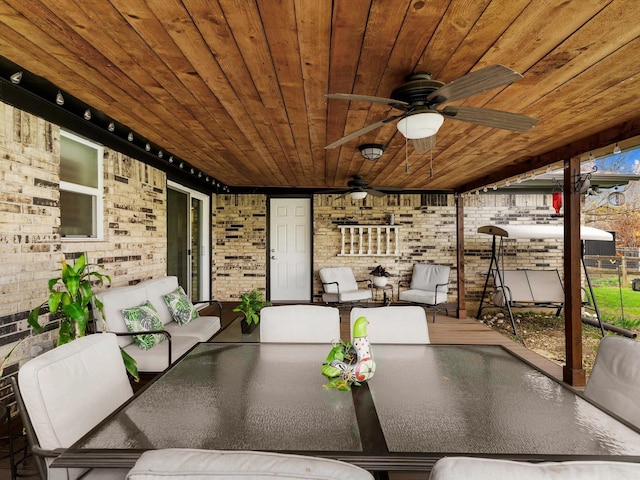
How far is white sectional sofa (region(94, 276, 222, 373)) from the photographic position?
2863 millimetres

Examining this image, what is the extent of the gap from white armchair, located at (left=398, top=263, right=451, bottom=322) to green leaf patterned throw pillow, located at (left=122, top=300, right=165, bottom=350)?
4229 millimetres

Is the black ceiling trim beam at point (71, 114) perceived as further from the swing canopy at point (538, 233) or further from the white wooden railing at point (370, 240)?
the swing canopy at point (538, 233)

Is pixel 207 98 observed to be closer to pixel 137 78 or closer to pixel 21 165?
pixel 137 78

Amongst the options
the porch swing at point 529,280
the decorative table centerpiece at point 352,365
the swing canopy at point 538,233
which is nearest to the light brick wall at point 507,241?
the porch swing at point 529,280

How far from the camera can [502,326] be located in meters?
5.78

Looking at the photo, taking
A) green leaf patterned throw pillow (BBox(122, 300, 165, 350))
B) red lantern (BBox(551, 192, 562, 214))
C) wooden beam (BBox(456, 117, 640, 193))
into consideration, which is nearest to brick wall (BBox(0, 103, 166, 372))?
green leaf patterned throw pillow (BBox(122, 300, 165, 350))

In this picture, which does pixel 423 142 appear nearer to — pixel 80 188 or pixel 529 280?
pixel 80 188

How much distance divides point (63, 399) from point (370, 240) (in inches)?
242

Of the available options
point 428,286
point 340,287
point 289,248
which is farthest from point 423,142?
point 289,248

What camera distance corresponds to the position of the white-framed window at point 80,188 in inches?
117

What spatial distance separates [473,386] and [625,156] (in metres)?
7.04

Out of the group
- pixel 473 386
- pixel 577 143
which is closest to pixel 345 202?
pixel 577 143

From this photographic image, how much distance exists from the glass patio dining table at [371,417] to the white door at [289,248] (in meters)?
5.42

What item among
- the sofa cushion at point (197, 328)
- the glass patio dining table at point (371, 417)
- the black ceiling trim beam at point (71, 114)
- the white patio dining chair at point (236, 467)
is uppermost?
the black ceiling trim beam at point (71, 114)
